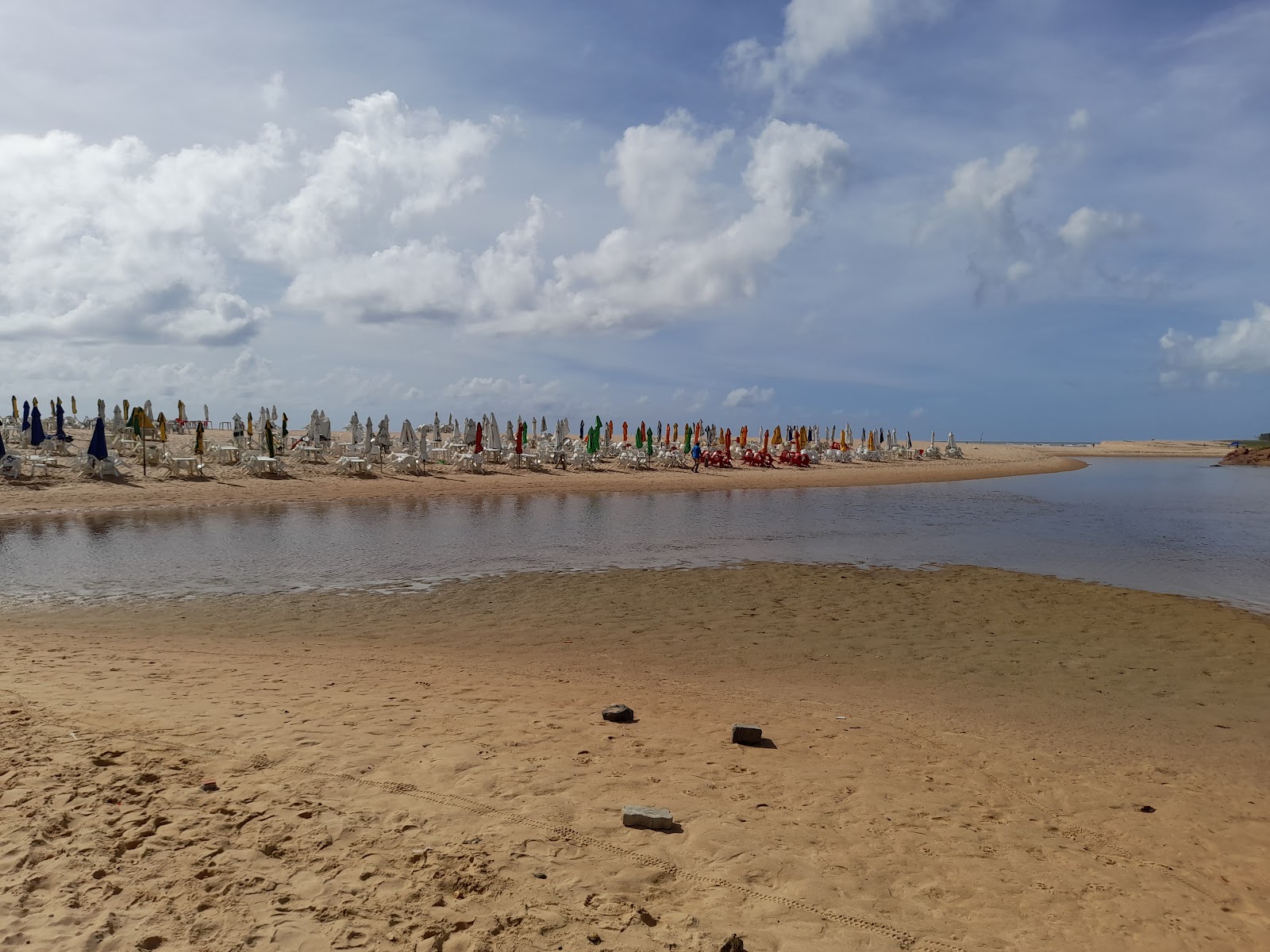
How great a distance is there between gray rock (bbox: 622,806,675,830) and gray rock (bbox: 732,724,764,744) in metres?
1.59

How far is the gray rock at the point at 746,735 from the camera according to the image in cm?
599

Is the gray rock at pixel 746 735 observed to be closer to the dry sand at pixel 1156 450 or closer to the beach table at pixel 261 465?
the beach table at pixel 261 465

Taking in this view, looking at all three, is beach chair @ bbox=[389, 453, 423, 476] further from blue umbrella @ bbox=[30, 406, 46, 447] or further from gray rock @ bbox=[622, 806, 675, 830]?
gray rock @ bbox=[622, 806, 675, 830]

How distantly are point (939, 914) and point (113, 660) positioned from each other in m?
8.15

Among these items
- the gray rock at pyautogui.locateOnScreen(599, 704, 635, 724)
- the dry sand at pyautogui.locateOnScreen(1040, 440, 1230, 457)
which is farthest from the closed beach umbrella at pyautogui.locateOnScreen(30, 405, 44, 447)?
the dry sand at pyautogui.locateOnScreen(1040, 440, 1230, 457)

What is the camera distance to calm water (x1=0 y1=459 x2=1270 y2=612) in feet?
44.0

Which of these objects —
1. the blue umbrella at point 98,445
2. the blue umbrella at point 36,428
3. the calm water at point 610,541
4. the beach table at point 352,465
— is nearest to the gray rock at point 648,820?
the calm water at point 610,541

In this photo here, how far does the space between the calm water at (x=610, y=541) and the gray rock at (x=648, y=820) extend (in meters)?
9.04

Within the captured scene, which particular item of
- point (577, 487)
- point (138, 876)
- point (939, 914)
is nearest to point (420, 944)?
point (138, 876)

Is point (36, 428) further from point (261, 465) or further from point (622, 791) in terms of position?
point (622, 791)

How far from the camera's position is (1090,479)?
4206 centimetres

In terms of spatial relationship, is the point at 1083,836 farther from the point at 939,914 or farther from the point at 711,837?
the point at 711,837

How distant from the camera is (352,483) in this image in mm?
29016

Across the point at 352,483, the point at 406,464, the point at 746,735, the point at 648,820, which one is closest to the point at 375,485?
the point at 352,483
